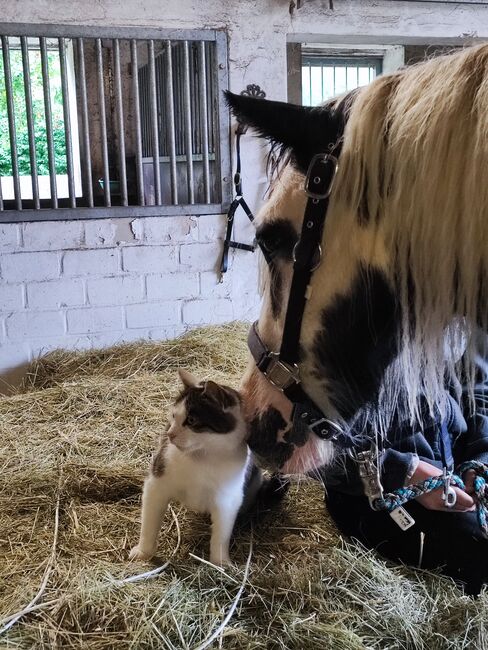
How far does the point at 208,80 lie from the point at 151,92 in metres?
0.30

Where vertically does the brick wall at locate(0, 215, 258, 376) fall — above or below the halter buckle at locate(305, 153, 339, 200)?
below

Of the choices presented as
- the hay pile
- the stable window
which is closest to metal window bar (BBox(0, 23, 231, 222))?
the stable window

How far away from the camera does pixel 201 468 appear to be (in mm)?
1309

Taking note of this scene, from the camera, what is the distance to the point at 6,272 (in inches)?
114

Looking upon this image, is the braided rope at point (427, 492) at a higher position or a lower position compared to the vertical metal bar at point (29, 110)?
lower

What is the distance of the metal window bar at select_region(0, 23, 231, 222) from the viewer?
281cm

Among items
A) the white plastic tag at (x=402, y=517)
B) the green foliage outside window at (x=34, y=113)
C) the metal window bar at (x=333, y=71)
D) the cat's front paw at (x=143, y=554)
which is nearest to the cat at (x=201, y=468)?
the cat's front paw at (x=143, y=554)

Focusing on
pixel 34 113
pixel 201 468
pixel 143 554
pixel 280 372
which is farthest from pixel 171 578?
pixel 34 113

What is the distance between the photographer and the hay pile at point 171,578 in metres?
1.08

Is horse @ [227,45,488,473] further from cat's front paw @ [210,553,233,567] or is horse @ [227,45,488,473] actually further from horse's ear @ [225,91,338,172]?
cat's front paw @ [210,553,233,567]

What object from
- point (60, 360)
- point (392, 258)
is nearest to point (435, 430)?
point (392, 258)

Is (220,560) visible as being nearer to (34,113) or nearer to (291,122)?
(291,122)

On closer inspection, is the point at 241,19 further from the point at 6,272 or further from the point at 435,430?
the point at 435,430

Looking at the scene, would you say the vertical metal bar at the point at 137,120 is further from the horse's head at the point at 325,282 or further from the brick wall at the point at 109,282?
the horse's head at the point at 325,282
